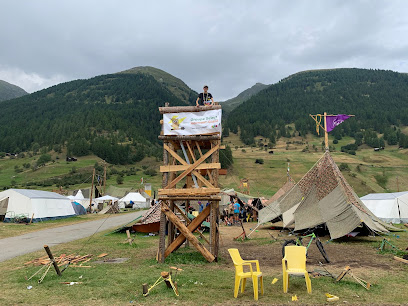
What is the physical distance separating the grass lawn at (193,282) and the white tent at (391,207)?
14.4 metres

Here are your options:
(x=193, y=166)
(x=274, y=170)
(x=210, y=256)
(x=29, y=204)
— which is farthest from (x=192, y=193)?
(x=274, y=170)

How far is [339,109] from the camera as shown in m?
158

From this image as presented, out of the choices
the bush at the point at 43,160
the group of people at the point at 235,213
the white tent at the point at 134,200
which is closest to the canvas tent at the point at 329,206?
the group of people at the point at 235,213

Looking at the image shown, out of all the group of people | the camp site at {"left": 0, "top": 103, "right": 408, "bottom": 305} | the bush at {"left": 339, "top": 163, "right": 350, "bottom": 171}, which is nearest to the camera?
the camp site at {"left": 0, "top": 103, "right": 408, "bottom": 305}

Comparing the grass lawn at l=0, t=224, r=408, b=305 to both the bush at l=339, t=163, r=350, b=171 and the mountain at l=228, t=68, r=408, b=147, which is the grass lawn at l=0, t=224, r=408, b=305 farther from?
the mountain at l=228, t=68, r=408, b=147

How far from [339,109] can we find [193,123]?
164 metres

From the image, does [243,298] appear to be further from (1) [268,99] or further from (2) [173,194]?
(1) [268,99]

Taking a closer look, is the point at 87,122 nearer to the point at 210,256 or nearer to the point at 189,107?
the point at 189,107

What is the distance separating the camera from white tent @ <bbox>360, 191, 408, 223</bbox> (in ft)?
80.8

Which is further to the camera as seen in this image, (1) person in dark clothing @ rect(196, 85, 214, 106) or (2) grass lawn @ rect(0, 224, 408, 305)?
(1) person in dark clothing @ rect(196, 85, 214, 106)

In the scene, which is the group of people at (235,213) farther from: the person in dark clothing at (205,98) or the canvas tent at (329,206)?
the person in dark clothing at (205,98)

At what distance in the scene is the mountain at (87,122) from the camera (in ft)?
397

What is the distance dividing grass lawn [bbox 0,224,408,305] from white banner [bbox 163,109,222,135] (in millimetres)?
4547

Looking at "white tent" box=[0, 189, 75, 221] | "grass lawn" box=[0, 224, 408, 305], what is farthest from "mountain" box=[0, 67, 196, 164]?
"grass lawn" box=[0, 224, 408, 305]
